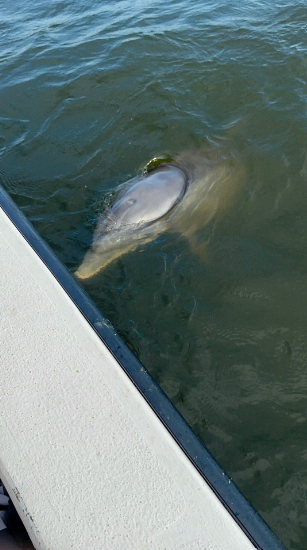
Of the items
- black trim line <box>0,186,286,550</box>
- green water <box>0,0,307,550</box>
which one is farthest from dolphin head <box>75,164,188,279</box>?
black trim line <box>0,186,286,550</box>

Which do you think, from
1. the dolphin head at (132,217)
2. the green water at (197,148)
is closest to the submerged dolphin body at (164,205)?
the dolphin head at (132,217)

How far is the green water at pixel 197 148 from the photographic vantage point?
140 inches

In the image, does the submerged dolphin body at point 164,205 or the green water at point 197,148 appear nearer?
the green water at point 197,148

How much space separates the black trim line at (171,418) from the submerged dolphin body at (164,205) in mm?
1535

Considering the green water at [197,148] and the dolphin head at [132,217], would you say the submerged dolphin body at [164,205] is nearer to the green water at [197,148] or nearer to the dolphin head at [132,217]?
the dolphin head at [132,217]

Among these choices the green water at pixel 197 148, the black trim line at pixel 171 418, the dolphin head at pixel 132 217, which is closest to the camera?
the black trim line at pixel 171 418

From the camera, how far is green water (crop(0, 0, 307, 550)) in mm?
3545

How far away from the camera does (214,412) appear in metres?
3.54

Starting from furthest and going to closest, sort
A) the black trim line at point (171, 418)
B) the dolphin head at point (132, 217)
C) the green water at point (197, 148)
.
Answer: the dolphin head at point (132, 217), the green water at point (197, 148), the black trim line at point (171, 418)

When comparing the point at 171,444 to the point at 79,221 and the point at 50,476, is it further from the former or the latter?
the point at 79,221

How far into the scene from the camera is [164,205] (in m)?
5.21

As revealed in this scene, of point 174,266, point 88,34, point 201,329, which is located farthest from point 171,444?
point 88,34

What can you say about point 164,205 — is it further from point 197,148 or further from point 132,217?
point 197,148

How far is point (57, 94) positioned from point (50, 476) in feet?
23.8
